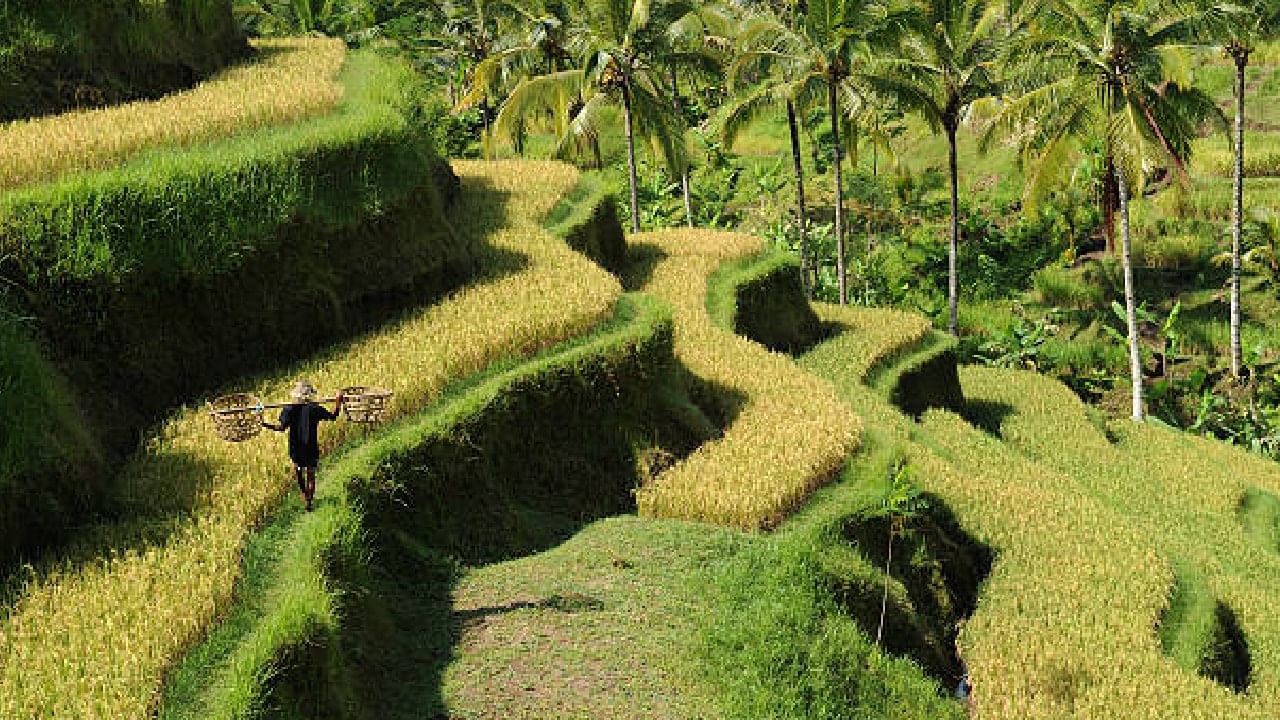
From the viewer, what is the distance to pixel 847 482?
49.5 ft

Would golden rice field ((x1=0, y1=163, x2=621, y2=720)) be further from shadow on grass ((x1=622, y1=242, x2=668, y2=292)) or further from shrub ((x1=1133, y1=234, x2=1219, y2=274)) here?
shrub ((x1=1133, y1=234, x2=1219, y2=274))

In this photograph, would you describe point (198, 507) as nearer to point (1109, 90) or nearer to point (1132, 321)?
point (1109, 90)

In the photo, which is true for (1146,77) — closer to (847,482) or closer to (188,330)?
(847,482)

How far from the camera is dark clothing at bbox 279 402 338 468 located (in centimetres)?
990

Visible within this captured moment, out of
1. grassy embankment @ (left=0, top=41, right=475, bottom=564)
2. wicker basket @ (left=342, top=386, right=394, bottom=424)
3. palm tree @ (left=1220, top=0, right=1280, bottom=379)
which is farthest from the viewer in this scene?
palm tree @ (left=1220, top=0, right=1280, bottom=379)

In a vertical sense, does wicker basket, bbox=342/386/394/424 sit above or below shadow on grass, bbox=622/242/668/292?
above

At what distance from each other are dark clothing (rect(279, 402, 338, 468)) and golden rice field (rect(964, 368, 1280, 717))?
7884mm

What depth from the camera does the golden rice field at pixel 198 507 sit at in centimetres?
821

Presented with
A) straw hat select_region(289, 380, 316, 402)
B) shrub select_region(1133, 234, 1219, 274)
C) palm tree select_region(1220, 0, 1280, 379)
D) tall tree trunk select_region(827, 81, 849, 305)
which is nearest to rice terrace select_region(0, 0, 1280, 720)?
straw hat select_region(289, 380, 316, 402)

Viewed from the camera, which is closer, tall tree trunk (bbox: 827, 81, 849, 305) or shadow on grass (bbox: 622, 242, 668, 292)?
shadow on grass (bbox: 622, 242, 668, 292)

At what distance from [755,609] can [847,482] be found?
4123 mm

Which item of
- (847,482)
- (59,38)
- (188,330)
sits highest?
(59,38)

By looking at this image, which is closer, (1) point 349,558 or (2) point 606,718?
(2) point 606,718

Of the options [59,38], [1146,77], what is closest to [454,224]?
[59,38]
